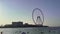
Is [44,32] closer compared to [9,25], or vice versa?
[44,32]

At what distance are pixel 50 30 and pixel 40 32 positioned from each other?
1.68 feet

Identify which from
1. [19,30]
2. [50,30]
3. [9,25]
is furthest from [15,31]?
[50,30]

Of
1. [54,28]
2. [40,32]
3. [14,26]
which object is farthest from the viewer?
[14,26]

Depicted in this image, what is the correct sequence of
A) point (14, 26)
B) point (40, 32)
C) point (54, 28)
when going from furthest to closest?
point (14, 26) → point (54, 28) → point (40, 32)

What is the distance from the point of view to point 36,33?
8219mm

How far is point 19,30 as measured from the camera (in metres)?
8.41

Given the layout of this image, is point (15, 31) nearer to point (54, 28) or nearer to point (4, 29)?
point (4, 29)

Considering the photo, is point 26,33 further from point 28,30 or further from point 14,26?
point 14,26

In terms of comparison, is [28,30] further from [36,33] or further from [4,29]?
[4,29]

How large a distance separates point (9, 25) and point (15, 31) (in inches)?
35.2

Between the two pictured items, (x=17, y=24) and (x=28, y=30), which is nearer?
(x=28, y=30)

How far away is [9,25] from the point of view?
9227 mm

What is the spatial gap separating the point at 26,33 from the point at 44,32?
0.81 m

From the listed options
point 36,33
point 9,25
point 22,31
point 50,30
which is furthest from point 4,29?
point 50,30
